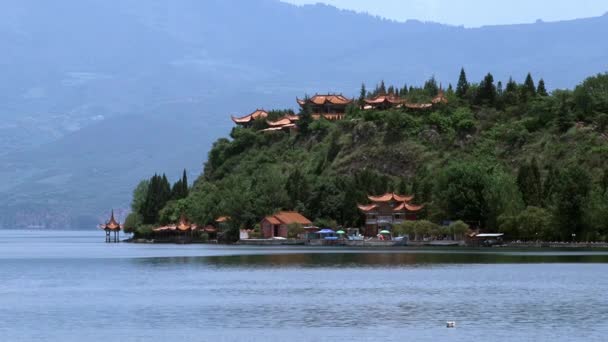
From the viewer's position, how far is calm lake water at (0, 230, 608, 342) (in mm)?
50688

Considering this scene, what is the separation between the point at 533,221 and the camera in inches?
5054

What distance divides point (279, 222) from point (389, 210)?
16827mm

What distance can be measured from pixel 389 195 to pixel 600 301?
9549cm

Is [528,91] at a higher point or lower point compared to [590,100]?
higher

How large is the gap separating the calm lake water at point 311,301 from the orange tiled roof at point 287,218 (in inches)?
2392

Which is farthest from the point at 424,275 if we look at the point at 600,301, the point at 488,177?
the point at 488,177

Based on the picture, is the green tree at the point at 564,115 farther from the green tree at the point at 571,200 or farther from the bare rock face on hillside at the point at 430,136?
the green tree at the point at 571,200

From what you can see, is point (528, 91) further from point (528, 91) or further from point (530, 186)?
point (530, 186)

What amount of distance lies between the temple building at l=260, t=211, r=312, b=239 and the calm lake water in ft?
200

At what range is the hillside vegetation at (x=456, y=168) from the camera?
13575cm

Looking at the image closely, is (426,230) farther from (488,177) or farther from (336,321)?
(336,321)

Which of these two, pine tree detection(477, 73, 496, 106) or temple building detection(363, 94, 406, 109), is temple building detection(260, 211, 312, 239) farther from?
pine tree detection(477, 73, 496, 106)

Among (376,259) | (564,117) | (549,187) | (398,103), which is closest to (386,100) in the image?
(398,103)

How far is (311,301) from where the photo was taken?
64.4m
